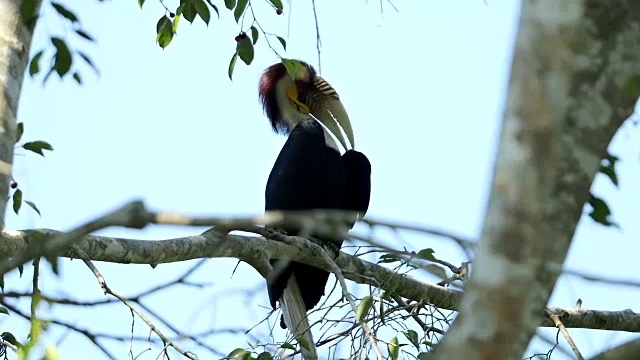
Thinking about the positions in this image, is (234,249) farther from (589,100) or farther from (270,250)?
(589,100)

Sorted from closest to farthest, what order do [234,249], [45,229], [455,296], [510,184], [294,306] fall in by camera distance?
[510,184] → [45,229] → [234,249] → [455,296] → [294,306]

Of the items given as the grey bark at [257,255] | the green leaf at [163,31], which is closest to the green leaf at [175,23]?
the green leaf at [163,31]

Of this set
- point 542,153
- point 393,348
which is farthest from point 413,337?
point 542,153

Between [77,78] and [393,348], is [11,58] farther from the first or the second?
[393,348]

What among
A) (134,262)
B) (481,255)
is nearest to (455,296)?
(134,262)

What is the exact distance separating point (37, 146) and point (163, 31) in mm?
637

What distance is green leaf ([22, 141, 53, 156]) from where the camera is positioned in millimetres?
4164

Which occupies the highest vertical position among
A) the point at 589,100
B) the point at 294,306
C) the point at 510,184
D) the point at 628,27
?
the point at 628,27

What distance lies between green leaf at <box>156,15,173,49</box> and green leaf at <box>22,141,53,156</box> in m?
0.57

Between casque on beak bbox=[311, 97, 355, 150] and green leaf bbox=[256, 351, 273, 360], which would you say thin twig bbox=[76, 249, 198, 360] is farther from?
casque on beak bbox=[311, 97, 355, 150]

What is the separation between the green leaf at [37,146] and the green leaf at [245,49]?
791mm

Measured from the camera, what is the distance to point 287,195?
601 cm

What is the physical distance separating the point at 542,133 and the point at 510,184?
3.3 inches

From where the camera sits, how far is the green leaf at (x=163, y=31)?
13.5ft
